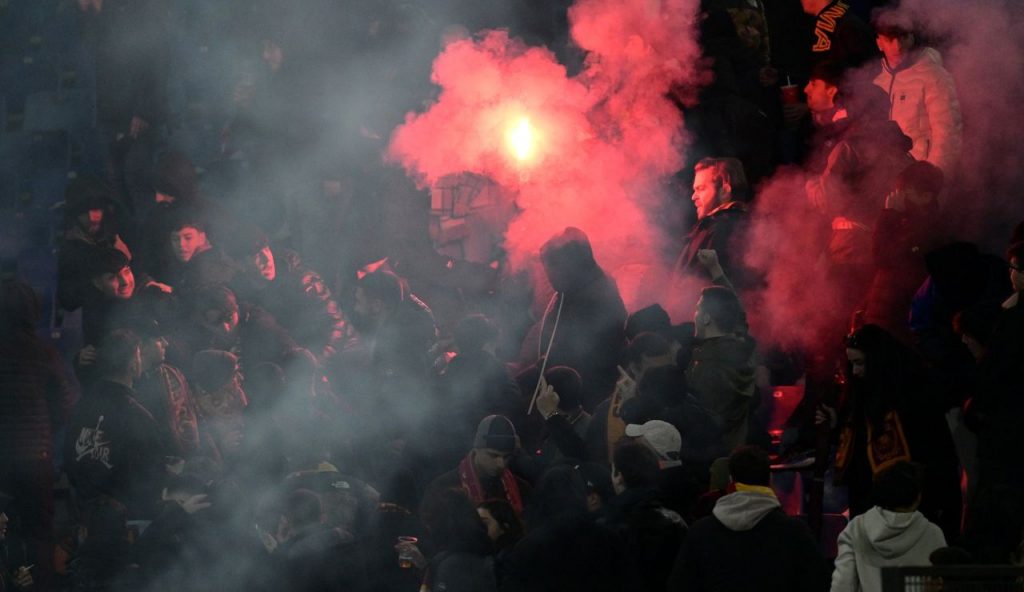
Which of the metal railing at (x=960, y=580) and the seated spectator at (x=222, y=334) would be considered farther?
the seated spectator at (x=222, y=334)

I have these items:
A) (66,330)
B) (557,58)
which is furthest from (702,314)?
(66,330)

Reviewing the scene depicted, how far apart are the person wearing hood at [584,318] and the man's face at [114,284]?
9.02 feet

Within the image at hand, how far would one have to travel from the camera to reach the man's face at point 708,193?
965cm

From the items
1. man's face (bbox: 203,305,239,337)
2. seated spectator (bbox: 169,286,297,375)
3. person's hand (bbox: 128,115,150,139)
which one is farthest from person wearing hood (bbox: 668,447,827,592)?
person's hand (bbox: 128,115,150,139)

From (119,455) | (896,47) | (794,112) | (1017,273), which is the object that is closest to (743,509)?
(1017,273)

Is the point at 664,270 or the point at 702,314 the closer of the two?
the point at 702,314

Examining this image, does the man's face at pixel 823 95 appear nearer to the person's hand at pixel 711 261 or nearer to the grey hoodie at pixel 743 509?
the person's hand at pixel 711 261

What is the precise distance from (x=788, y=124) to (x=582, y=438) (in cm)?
373

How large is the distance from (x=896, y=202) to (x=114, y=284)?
15.7 feet

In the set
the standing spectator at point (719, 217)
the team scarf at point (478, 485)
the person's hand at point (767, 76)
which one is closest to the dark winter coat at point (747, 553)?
the team scarf at point (478, 485)

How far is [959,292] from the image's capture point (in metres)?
8.37

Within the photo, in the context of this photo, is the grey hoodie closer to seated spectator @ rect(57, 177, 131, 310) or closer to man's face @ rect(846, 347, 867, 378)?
man's face @ rect(846, 347, 867, 378)

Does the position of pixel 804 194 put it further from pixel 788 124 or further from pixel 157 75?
pixel 157 75

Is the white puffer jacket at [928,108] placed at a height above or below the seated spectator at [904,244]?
above
